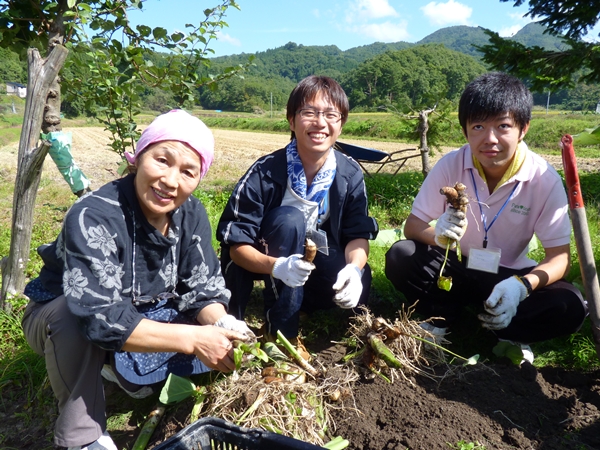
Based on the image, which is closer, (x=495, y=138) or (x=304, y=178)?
(x=495, y=138)

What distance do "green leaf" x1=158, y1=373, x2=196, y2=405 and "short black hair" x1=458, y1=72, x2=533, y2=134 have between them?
5.44 feet

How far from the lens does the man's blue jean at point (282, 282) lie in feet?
7.07

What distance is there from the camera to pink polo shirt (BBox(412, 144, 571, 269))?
2.07m

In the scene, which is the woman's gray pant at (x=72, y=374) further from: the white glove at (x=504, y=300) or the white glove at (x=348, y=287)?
the white glove at (x=504, y=300)

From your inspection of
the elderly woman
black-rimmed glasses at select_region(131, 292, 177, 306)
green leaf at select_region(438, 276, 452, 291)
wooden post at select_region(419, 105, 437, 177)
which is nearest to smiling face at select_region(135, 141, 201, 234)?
the elderly woman

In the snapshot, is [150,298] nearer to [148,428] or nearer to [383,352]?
[148,428]

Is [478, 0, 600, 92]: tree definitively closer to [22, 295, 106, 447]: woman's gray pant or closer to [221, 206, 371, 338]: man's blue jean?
[221, 206, 371, 338]: man's blue jean

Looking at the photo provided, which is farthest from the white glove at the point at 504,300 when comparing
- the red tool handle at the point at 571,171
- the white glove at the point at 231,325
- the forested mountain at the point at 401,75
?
the forested mountain at the point at 401,75

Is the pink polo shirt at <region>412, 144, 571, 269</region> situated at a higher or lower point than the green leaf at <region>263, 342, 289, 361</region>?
higher

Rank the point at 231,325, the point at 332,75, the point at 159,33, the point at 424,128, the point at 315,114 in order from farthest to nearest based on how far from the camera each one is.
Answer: the point at 332,75, the point at 424,128, the point at 159,33, the point at 315,114, the point at 231,325

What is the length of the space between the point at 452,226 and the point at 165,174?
4.05 feet

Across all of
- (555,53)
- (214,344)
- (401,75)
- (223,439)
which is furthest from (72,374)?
(401,75)

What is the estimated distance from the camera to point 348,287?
2.04 metres

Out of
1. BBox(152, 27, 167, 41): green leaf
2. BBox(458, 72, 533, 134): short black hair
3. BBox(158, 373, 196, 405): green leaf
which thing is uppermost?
BBox(152, 27, 167, 41): green leaf
